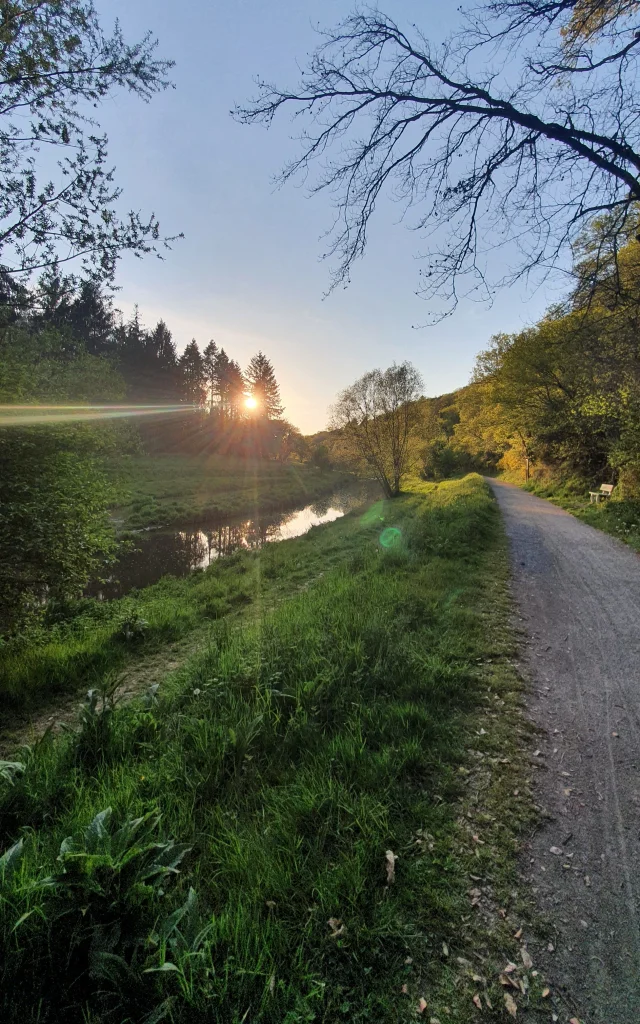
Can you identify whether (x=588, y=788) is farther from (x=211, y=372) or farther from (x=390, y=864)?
(x=211, y=372)

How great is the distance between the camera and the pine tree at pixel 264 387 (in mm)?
70125

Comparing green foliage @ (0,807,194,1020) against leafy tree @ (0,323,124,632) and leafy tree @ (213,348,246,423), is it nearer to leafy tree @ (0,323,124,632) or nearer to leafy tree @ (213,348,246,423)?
leafy tree @ (0,323,124,632)

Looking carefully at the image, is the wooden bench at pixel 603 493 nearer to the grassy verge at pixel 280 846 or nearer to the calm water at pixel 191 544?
the calm water at pixel 191 544

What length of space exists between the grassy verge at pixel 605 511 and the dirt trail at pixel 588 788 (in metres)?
5.53

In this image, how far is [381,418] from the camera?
94.9 ft

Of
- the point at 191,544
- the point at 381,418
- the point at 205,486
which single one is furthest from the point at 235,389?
the point at 191,544

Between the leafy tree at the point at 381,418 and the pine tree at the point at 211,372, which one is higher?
the pine tree at the point at 211,372

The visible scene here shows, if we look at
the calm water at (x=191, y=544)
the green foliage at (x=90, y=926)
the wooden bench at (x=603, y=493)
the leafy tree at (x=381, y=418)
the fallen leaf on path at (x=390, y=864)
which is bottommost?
the calm water at (x=191, y=544)

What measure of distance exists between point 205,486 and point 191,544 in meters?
16.3

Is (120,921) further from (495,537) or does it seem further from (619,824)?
(495,537)

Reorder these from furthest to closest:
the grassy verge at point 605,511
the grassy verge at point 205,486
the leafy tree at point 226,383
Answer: the leafy tree at point 226,383 → the grassy verge at point 205,486 → the grassy verge at point 605,511

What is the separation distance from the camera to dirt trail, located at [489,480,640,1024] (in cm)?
197

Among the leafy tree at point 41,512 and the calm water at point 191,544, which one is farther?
the calm water at point 191,544

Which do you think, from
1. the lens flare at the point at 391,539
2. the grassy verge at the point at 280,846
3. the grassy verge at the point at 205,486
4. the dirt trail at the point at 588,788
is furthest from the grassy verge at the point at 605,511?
the grassy verge at the point at 205,486
